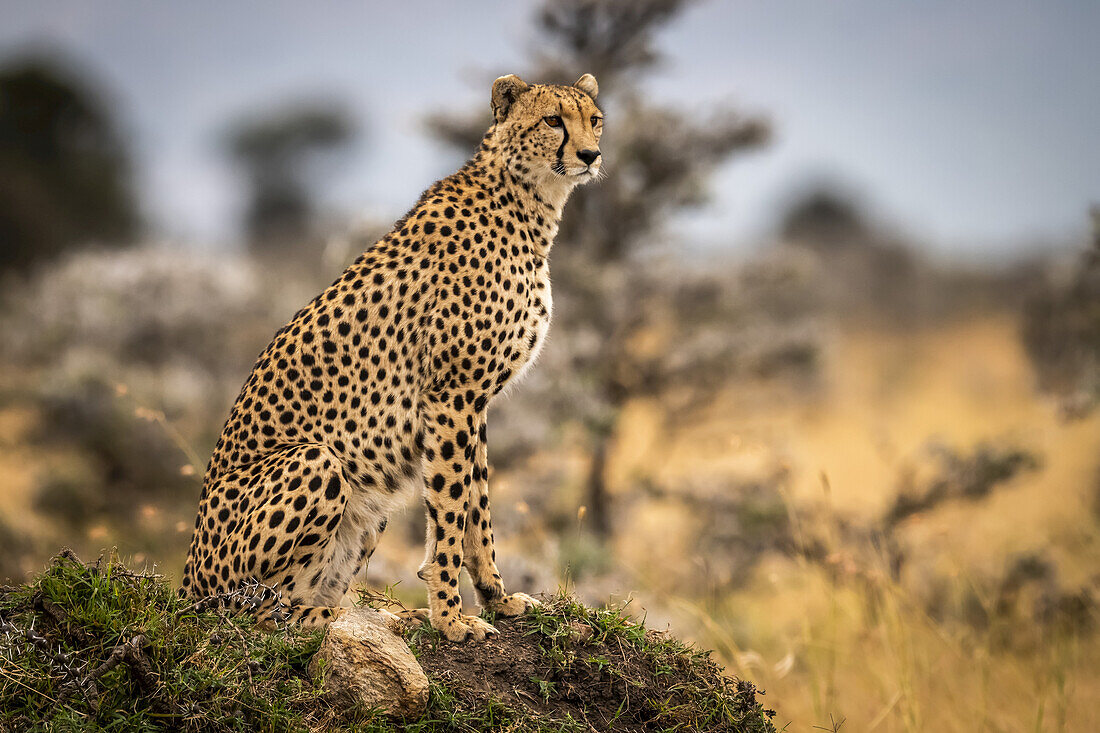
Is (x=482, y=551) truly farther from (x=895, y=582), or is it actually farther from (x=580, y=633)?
(x=895, y=582)

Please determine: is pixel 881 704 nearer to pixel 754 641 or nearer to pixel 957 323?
pixel 754 641

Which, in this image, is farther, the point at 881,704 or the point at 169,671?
the point at 881,704

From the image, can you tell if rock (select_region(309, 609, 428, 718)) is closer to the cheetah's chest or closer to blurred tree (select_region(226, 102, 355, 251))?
the cheetah's chest

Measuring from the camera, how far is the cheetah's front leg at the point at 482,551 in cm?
356

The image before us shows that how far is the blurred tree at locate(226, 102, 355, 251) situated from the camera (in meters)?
32.1

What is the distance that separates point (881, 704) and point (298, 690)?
3.38m

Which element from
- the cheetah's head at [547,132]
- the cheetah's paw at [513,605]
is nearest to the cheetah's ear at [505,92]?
the cheetah's head at [547,132]

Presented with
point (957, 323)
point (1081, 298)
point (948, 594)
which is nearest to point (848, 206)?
point (957, 323)

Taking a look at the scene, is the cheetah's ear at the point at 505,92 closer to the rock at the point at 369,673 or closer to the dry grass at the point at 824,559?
the dry grass at the point at 824,559

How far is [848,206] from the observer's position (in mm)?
36719

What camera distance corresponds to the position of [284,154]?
111ft

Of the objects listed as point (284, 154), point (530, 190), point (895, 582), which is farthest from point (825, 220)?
point (530, 190)

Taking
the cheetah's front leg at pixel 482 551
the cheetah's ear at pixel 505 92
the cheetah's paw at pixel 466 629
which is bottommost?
the cheetah's paw at pixel 466 629

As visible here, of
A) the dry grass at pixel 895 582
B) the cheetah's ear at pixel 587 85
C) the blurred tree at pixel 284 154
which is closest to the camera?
the cheetah's ear at pixel 587 85
